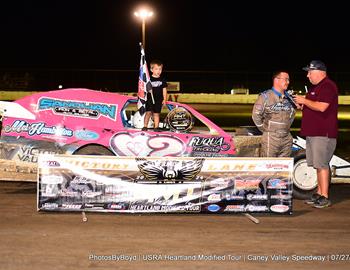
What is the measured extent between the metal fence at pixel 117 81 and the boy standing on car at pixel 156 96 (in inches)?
1511

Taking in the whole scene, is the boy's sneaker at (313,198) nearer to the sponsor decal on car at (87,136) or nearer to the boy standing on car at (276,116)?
the boy standing on car at (276,116)

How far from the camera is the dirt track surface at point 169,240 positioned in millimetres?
5625

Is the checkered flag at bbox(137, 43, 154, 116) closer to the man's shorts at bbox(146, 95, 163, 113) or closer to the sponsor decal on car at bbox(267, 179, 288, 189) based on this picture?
the man's shorts at bbox(146, 95, 163, 113)

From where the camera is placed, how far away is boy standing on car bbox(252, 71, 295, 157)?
8484 millimetres

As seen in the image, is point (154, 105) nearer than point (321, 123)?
No

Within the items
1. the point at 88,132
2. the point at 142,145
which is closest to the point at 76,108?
the point at 88,132

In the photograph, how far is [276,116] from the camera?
27.9 feet

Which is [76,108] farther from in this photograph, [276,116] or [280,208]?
[280,208]

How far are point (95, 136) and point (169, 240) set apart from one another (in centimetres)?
298

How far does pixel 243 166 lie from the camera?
7777mm

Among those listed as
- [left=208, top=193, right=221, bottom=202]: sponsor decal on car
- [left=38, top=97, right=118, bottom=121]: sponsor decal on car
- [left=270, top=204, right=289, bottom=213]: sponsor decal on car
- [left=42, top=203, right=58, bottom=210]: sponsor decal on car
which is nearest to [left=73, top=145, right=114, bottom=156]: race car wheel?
[left=38, top=97, right=118, bottom=121]: sponsor decal on car

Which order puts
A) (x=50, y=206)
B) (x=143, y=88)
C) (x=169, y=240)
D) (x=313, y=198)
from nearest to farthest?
(x=169, y=240)
(x=50, y=206)
(x=313, y=198)
(x=143, y=88)

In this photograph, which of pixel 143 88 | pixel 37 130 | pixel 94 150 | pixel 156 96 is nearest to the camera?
pixel 94 150

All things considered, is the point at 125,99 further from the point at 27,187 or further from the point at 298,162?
the point at 298,162
